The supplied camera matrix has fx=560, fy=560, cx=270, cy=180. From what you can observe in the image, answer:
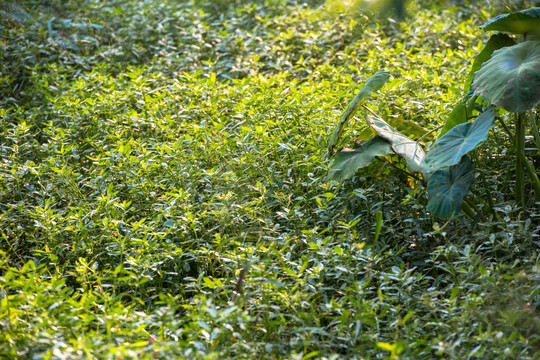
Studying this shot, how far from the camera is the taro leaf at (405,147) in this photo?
8.20 ft

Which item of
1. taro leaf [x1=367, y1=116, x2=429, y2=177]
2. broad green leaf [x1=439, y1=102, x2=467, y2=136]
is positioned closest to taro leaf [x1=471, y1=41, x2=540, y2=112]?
broad green leaf [x1=439, y1=102, x2=467, y2=136]

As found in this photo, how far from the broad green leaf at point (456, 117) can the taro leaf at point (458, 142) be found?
226mm

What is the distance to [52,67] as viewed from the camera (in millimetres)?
4336

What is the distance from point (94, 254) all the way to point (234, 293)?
2.71 feet

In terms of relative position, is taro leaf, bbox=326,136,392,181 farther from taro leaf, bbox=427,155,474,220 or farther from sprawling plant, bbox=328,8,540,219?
taro leaf, bbox=427,155,474,220

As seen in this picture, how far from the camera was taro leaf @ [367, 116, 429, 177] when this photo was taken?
2498 mm

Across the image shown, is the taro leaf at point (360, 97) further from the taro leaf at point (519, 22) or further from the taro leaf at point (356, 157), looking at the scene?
the taro leaf at point (519, 22)

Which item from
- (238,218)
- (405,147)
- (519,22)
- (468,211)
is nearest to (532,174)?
(468,211)

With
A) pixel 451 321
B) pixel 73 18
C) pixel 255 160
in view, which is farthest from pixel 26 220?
pixel 73 18

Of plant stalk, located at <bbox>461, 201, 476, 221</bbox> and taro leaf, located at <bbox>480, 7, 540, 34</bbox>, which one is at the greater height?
taro leaf, located at <bbox>480, 7, 540, 34</bbox>

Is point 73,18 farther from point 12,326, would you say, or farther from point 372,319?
point 372,319

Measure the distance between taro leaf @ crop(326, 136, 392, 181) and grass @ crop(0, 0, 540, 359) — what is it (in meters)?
0.15

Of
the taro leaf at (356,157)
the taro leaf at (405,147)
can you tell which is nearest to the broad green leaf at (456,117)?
the taro leaf at (405,147)

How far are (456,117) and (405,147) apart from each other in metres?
0.36
